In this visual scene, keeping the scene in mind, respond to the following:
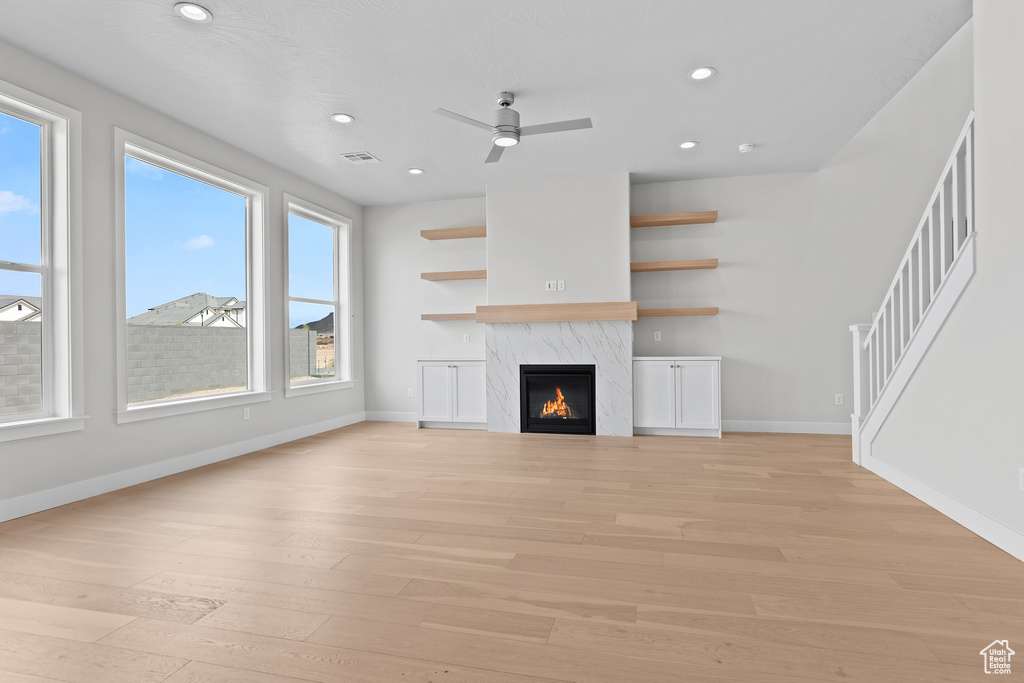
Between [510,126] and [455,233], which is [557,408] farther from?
[510,126]

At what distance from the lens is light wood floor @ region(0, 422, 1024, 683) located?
5.05 feet

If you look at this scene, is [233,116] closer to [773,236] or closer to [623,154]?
[623,154]

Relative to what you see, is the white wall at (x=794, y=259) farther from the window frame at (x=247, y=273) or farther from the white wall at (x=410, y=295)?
the window frame at (x=247, y=273)

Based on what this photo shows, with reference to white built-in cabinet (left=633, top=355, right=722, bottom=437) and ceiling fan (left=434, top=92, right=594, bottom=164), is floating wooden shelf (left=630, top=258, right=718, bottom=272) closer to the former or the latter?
white built-in cabinet (left=633, top=355, right=722, bottom=437)

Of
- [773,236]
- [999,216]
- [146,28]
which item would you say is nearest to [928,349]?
[999,216]

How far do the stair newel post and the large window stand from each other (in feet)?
16.4

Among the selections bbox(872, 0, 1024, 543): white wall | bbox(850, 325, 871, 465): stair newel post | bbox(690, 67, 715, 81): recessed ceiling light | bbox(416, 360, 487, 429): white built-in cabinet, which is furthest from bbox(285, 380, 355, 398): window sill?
bbox(872, 0, 1024, 543): white wall

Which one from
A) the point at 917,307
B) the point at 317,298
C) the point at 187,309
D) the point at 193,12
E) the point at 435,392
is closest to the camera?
the point at 193,12

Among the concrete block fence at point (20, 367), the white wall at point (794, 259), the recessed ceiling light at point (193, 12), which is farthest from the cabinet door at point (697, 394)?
the concrete block fence at point (20, 367)

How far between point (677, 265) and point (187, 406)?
4.66m

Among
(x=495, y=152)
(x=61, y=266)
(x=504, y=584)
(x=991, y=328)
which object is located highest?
(x=495, y=152)

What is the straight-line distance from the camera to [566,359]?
5.50 metres

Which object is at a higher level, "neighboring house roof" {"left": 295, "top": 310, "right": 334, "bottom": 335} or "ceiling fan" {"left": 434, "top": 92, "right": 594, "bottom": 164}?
"ceiling fan" {"left": 434, "top": 92, "right": 594, "bottom": 164}

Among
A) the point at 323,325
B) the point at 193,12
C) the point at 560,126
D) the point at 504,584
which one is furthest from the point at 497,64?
the point at 323,325
